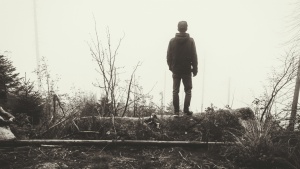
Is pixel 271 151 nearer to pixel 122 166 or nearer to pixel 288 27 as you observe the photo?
pixel 122 166

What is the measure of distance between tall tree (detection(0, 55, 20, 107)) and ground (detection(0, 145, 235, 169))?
295 cm

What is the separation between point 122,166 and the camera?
346 cm

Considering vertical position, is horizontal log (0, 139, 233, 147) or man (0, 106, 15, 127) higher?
man (0, 106, 15, 127)

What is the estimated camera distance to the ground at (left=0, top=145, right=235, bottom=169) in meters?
3.44

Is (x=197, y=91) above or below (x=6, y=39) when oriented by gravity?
below

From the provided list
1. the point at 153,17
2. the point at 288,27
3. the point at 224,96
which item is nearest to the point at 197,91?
the point at 224,96

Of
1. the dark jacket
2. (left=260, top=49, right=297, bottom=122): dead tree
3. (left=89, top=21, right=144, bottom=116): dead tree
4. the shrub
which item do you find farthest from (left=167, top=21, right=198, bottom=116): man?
the shrub

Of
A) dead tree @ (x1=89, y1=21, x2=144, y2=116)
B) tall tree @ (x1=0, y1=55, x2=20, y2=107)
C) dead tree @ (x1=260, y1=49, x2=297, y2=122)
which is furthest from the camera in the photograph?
tall tree @ (x1=0, y1=55, x2=20, y2=107)

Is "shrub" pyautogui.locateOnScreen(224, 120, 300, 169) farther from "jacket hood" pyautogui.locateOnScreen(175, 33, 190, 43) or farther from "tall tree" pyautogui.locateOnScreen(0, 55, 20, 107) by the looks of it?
"tall tree" pyautogui.locateOnScreen(0, 55, 20, 107)

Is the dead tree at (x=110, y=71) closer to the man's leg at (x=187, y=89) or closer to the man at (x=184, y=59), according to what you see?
the man at (x=184, y=59)

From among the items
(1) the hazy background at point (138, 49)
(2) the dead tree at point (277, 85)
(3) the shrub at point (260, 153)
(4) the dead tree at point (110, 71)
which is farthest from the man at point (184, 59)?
(1) the hazy background at point (138, 49)

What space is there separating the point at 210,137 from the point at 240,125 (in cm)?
110

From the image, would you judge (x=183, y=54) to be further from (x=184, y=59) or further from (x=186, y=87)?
(x=186, y=87)

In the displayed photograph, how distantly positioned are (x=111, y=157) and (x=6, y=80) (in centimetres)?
467
